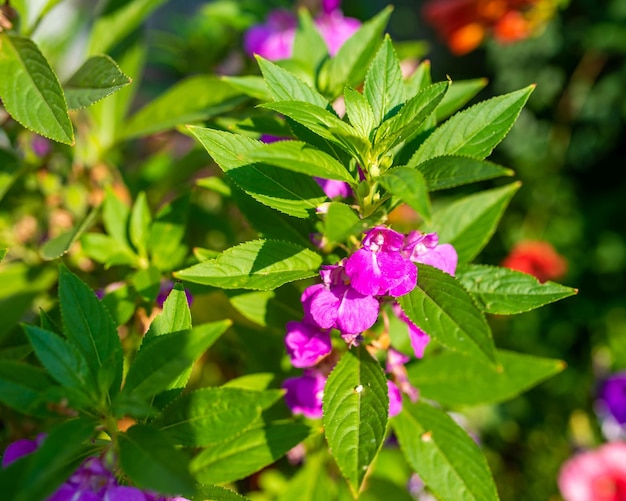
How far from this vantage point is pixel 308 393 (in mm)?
877

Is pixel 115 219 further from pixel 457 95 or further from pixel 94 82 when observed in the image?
pixel 457 95

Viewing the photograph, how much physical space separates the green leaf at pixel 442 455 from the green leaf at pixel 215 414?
291 millimetres

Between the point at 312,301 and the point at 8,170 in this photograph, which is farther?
the point at 8,170

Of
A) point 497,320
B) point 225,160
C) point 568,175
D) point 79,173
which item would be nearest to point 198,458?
point 225,160

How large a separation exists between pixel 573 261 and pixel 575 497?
2.94ft

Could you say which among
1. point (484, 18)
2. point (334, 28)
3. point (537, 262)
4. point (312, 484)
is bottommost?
point (537, 262)

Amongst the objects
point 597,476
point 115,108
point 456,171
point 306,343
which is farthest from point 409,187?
point 597,476

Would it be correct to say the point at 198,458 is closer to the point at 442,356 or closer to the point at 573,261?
the point at 442,356

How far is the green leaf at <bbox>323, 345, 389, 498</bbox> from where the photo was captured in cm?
67

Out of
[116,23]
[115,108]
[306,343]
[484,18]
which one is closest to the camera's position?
[306,343]

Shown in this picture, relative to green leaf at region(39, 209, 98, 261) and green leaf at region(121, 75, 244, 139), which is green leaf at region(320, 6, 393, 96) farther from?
green leaf at region(39, 209, 98, 261)

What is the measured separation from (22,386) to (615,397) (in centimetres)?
160

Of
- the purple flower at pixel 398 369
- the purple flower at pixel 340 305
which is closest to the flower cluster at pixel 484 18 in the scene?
the purple flower at pixel 398 369

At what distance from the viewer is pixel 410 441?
0.92 metres
